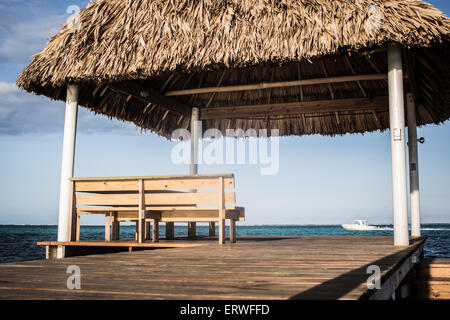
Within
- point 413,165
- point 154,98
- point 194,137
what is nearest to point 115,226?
point 154,98

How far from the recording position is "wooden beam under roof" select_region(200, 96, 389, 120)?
8.30 meters

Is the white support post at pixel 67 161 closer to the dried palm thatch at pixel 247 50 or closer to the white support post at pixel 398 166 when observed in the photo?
the dried palm thatch at pixel 247 50

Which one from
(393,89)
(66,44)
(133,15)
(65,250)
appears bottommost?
(65,250)

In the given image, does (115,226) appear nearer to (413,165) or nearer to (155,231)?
(155,231)

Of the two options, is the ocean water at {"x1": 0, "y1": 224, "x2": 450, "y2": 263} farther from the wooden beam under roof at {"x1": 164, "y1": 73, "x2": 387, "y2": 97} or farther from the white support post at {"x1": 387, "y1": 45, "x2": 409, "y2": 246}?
the white support post at {"x1": 387, "y1": 45, "x2": 409, "y2": 246}

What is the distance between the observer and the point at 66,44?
6.64 metres

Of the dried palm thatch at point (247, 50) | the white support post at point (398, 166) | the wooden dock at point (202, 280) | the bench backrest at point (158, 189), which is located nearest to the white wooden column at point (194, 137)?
the dried palm thatch at point (247, 50)

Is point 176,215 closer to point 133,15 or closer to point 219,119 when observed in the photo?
point 133,15

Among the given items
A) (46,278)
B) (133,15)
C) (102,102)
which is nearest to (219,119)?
(102,102)

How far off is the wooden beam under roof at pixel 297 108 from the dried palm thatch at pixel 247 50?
0.06 feet

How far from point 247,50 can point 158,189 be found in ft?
6.80

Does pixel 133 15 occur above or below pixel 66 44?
above
